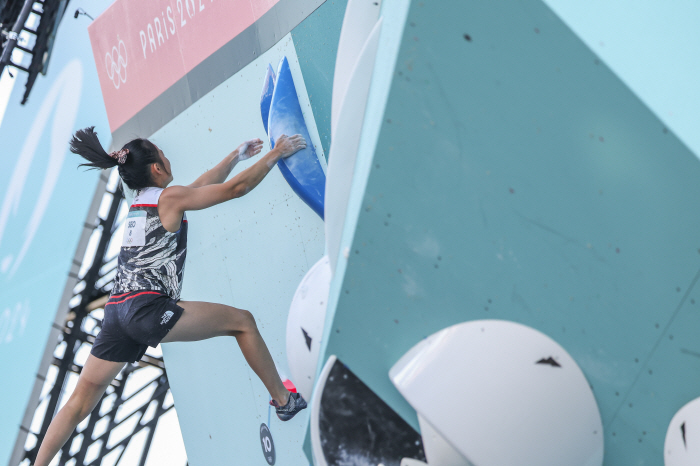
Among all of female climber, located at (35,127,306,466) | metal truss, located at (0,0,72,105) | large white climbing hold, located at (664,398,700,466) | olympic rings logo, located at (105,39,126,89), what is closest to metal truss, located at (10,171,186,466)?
metal truss, located at (0,0,72,105)

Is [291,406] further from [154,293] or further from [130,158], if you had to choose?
[130,158]

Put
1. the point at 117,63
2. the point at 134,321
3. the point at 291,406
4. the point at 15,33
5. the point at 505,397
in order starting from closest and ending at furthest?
1. the point at 505,397
2. the point at 134,321
3. the point at 291,406
4. the point at 117,63
5. the point at 15,33

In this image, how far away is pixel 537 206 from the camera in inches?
54.5

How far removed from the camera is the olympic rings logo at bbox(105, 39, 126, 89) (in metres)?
4.12

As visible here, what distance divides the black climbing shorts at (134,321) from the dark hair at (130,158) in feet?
1.50

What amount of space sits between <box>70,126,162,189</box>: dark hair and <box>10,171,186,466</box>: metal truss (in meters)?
5.51

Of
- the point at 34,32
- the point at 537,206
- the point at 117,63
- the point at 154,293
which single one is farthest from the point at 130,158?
the point at 34,32

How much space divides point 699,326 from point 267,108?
189 cm

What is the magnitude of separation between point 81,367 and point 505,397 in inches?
337

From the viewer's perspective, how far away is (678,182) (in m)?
1.29

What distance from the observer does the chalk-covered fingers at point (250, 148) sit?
2.83 m

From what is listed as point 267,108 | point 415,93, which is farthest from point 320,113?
point 415,93

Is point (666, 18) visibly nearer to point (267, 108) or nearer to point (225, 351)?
point (267, 108)

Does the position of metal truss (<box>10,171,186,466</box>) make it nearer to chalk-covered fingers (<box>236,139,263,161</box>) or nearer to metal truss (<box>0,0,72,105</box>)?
metal truss (<box>0,0,72,105</box>)
